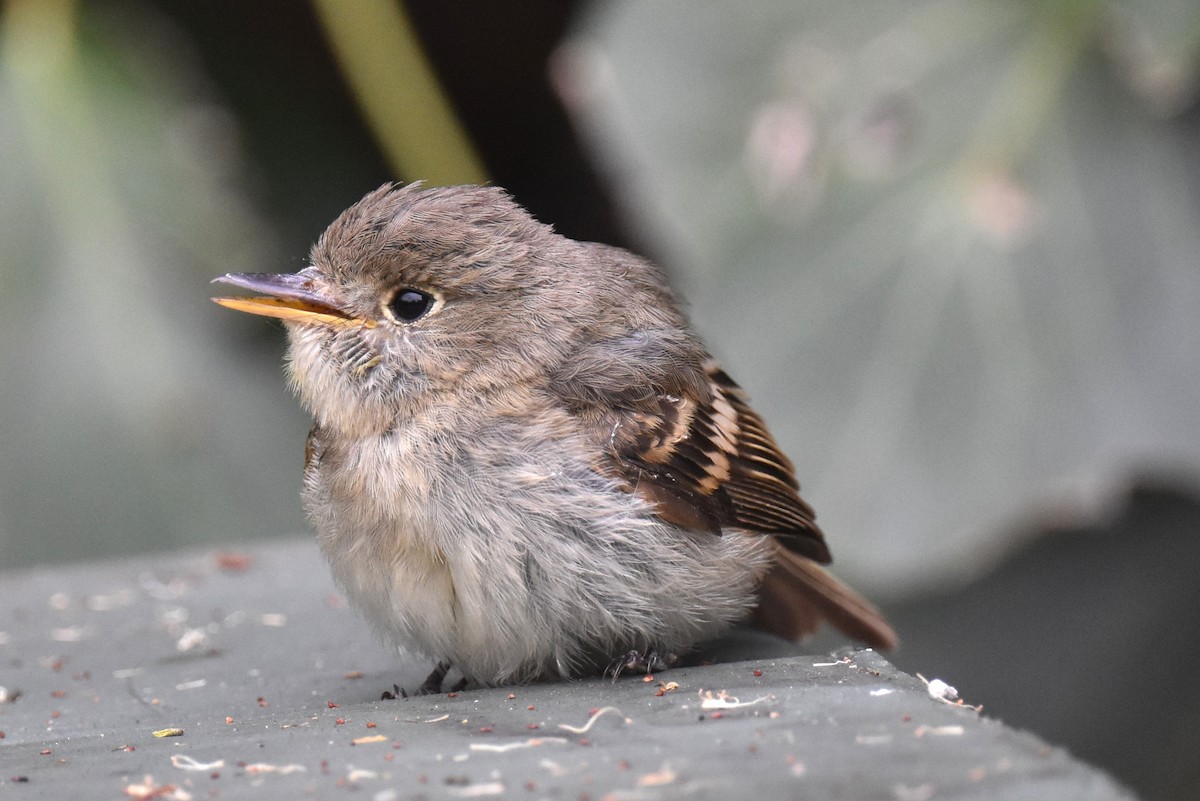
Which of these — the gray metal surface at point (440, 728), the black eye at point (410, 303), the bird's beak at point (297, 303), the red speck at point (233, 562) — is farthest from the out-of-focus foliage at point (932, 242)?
the red speck at point (233, 562)

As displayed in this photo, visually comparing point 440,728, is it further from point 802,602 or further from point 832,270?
point 832,270

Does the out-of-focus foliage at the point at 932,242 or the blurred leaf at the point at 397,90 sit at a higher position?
the blurred leaf at the point at 397,90

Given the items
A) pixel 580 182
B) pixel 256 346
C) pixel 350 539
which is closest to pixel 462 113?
pixel 580 182

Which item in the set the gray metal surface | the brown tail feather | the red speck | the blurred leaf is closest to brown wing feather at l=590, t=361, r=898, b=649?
the brown tail feather

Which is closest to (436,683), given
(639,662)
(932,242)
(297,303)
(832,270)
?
(639,662)

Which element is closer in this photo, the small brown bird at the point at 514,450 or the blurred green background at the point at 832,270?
the small brown bird at the point at 514,450

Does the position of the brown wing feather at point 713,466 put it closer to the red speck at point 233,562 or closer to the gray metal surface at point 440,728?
the gray metal surface at point 440,728
